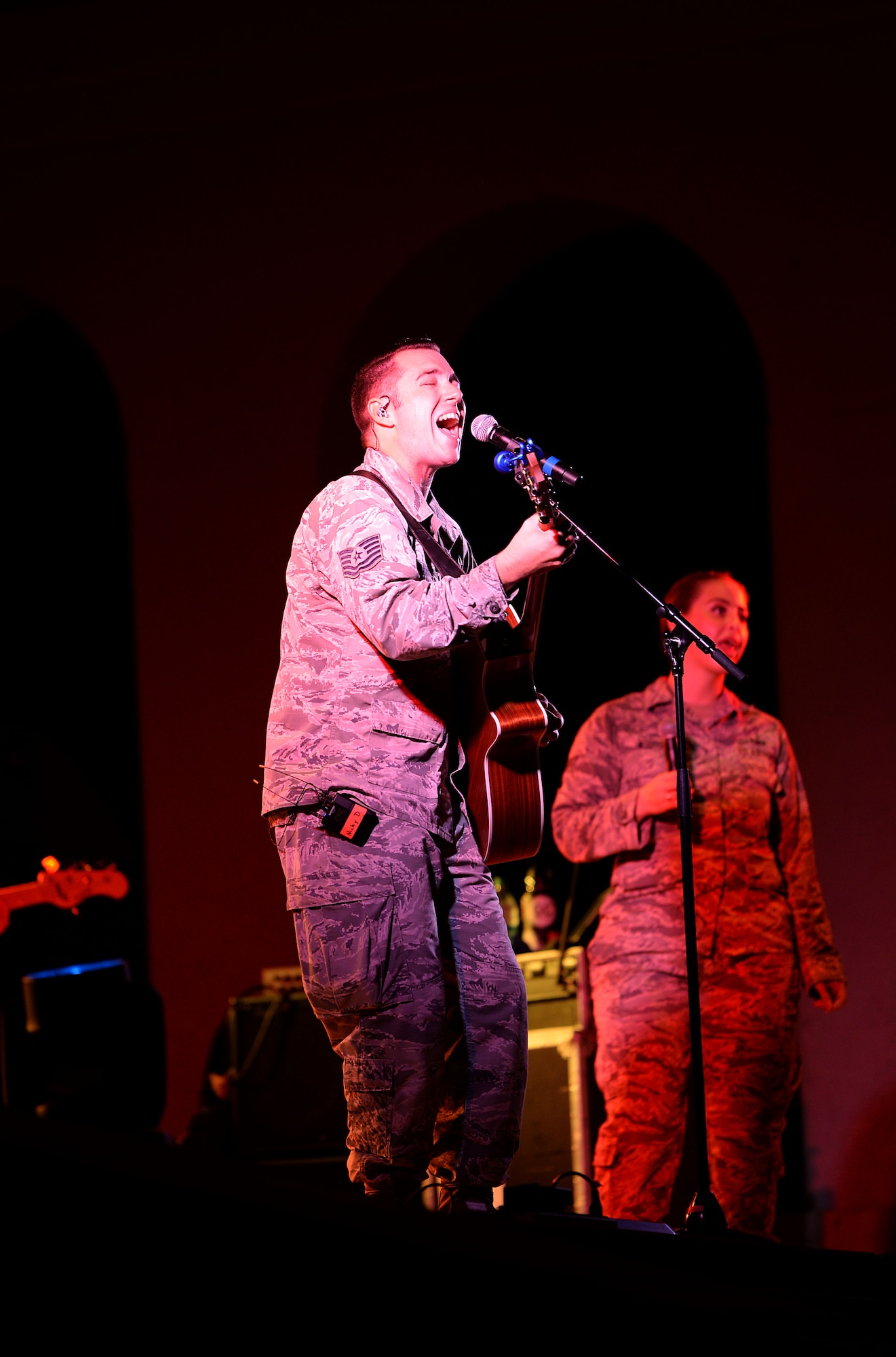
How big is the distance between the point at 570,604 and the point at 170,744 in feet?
6.39

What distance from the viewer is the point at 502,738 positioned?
2.86 m

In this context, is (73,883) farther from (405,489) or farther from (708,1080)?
(405,489)

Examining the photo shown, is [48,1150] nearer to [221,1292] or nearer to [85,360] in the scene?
[221,1292]

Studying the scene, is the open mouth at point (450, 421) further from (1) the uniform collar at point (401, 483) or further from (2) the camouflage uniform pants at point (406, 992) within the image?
(2) the camouflage uniform pants at point (406, 992)

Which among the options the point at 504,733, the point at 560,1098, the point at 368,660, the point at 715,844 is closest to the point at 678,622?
the point at 504,733

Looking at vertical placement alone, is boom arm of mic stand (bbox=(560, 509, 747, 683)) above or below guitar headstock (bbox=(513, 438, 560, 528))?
below

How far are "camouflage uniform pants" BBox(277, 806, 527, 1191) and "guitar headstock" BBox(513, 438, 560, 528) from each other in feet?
2.23

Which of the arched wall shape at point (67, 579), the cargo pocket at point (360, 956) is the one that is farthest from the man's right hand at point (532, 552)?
the arched wall shape at point (67, 579)

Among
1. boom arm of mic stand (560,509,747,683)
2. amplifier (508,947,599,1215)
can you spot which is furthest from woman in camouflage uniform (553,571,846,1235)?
boom arm of mic stand (560,509,747,683)

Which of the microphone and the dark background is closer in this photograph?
the microphone

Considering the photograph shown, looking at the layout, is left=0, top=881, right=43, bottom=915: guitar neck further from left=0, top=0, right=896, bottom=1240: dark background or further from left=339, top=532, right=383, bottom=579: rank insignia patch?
left=339, top=532, right=383, bottom=579: rank insignia patch

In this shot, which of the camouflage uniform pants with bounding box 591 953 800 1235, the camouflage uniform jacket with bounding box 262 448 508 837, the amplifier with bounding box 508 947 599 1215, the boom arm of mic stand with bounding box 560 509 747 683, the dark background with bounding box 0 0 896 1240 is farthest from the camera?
the dark background with bounding box 0 0 896 1240

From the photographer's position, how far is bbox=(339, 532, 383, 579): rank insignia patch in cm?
268

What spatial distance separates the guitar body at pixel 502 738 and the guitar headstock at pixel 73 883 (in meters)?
2.75
